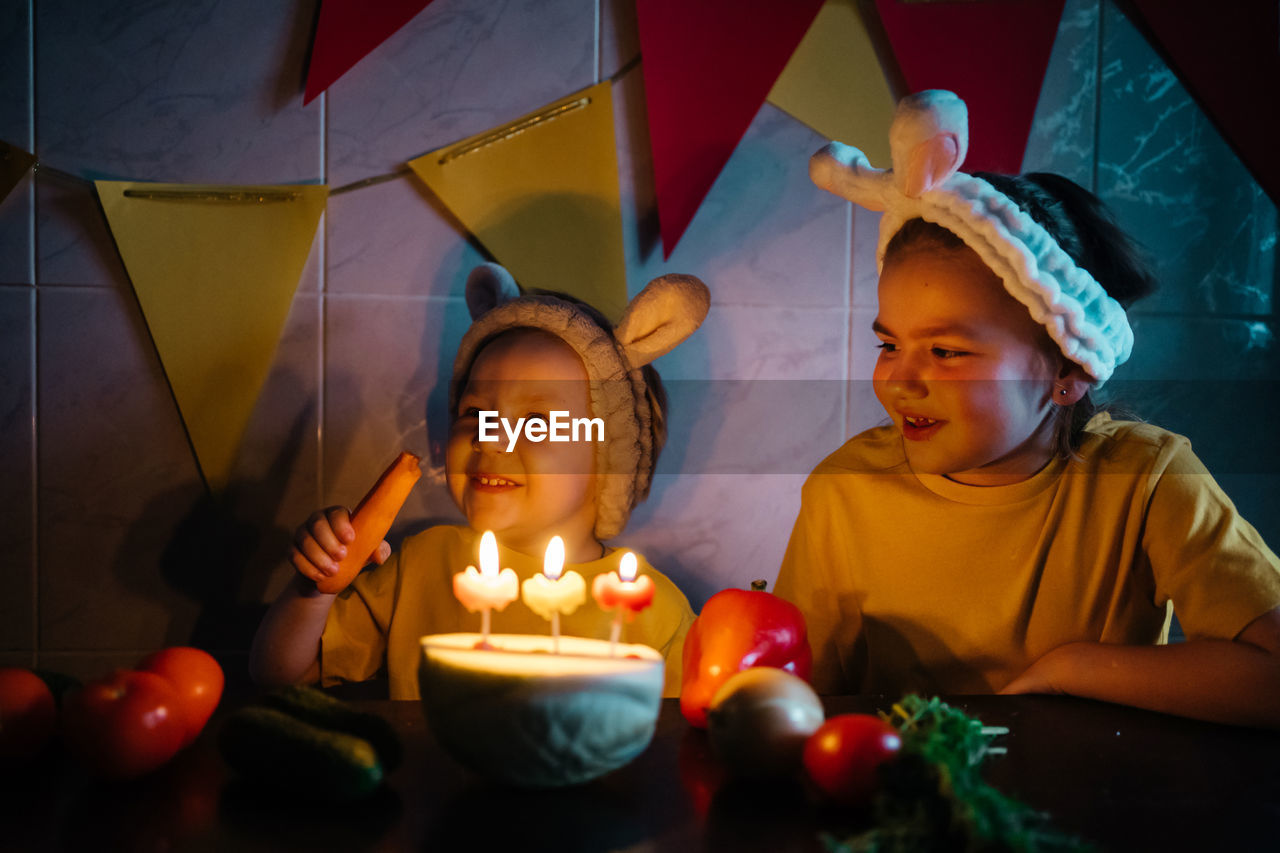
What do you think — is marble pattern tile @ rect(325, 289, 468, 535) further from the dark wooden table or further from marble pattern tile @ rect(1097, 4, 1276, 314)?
marble pattern tile @ rect(1097, 4, 1276, 314)

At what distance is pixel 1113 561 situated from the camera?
38.9 inches

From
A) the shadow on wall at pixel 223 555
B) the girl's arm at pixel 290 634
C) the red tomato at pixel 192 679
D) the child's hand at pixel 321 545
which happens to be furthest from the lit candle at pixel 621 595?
the shadow on wall at pixel 223 555

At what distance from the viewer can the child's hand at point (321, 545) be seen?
938 millimetres

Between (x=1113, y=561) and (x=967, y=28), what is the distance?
76 cm

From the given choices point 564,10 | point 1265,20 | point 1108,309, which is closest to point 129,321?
point 564,10

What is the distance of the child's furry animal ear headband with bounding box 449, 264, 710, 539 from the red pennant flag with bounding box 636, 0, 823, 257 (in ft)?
0.74

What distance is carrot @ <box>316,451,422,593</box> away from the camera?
89 centimetres

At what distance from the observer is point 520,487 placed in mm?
1085

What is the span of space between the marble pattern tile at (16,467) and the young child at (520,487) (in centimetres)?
45

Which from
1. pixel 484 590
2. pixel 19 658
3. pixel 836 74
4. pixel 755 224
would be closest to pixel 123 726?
pixel 484 590

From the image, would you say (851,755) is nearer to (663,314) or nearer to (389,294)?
(663,314)

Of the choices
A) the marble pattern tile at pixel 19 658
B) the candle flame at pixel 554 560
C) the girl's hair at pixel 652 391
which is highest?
the girl's hair at pixel 652 391

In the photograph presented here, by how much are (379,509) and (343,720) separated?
35 centimetres

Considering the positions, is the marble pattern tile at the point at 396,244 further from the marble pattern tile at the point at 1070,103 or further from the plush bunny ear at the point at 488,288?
the marble pattern tile at the point at 1070,103
